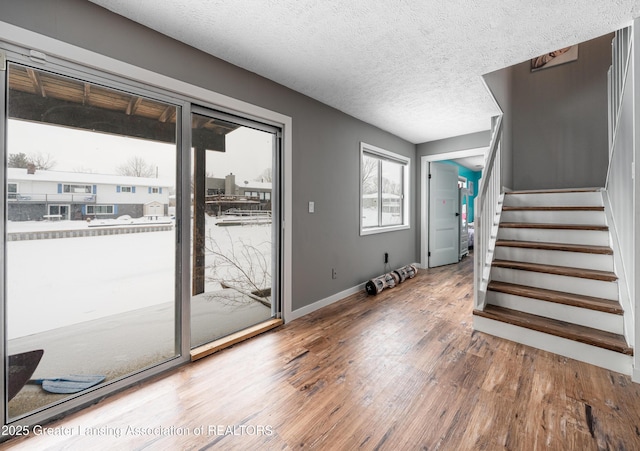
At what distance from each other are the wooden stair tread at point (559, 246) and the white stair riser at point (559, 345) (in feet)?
2.79

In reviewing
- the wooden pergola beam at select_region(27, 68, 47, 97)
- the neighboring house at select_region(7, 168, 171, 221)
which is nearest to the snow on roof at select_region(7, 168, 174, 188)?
the neighboring house at select_region(7, 168, 171, 221)

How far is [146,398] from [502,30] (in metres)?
3.41

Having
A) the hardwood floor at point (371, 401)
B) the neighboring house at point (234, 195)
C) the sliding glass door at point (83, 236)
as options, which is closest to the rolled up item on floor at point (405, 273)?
the hardwood floor at point (371, 401)

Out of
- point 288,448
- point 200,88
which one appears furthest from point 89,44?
point 288,448

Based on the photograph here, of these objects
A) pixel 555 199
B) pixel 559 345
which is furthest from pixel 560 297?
pixel 555 199

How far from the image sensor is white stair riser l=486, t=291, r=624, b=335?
1999mm

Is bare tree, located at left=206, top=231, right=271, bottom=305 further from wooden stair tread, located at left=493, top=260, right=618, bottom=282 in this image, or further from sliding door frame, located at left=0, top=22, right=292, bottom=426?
wooden stair tread, located at left=493, top=260, right=618, bottom=282

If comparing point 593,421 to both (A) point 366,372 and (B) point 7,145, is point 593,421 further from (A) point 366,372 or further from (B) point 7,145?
(B) point 7,145

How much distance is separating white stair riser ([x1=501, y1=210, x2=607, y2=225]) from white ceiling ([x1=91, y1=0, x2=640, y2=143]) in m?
1.49

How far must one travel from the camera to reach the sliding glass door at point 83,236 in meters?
1.42

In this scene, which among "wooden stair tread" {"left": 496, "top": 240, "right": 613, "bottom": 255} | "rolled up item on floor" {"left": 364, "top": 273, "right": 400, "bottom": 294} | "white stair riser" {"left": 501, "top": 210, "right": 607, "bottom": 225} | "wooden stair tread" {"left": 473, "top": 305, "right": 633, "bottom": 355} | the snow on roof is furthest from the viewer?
"rolled up item on floor" {"left": 364, "top": 273, "right": 400, "bottom": 294}

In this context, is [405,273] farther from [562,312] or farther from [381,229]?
[562,312]

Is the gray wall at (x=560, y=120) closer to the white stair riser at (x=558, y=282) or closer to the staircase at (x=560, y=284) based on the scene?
the staircase at (x=560, y=284)

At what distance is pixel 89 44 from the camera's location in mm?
1565
